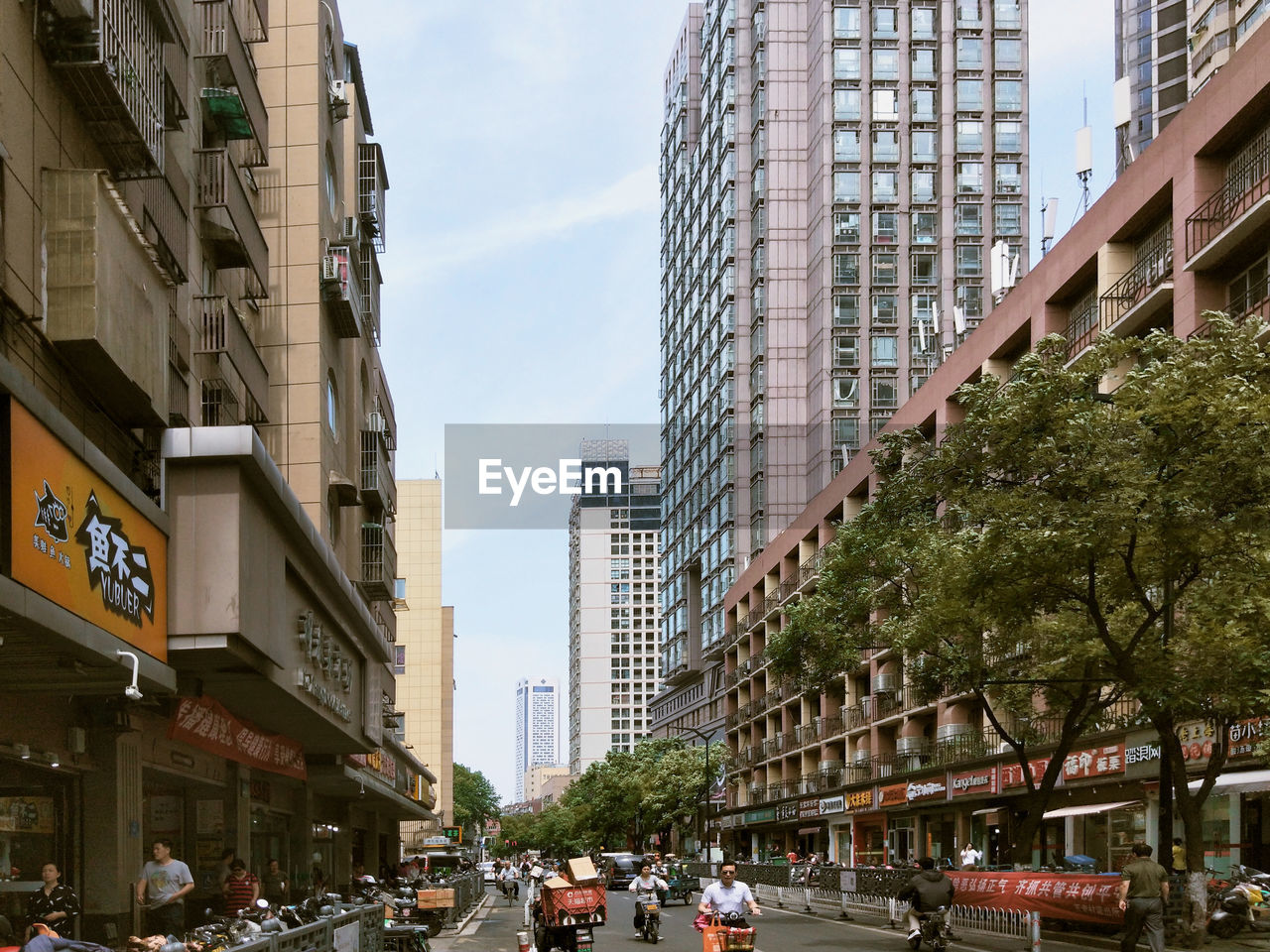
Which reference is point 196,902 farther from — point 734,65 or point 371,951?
point 734,65

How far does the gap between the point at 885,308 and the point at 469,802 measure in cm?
9976

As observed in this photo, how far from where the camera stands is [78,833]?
59.4 ft

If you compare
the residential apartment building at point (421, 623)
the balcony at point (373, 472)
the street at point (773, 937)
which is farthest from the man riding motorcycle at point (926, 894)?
the residential apartment building at point (421, 623)

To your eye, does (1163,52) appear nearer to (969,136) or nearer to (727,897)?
(969,136)

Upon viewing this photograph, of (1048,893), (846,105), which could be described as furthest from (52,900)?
(846,105)

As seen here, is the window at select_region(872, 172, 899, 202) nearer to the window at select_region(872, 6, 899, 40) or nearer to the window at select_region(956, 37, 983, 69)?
the window at select_region(956, 37, 983, 69)

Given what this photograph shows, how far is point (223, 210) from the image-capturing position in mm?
23281

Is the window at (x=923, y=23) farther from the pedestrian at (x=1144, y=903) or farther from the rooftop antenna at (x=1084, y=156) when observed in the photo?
the pedestrian at (x=1144, y=903)

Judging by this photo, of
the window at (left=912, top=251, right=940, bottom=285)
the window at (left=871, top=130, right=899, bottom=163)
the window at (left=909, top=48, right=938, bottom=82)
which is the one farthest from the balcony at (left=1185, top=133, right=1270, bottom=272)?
the window at (left=909, top=48, right=938, bottom=82)

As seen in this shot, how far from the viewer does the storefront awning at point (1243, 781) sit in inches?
1198

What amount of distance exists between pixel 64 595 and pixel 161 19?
8860 mm

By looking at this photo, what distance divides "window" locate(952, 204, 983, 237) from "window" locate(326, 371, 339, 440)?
72233mm

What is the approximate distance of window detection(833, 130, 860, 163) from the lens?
101 meters

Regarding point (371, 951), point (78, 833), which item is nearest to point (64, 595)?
point (78, 833)
